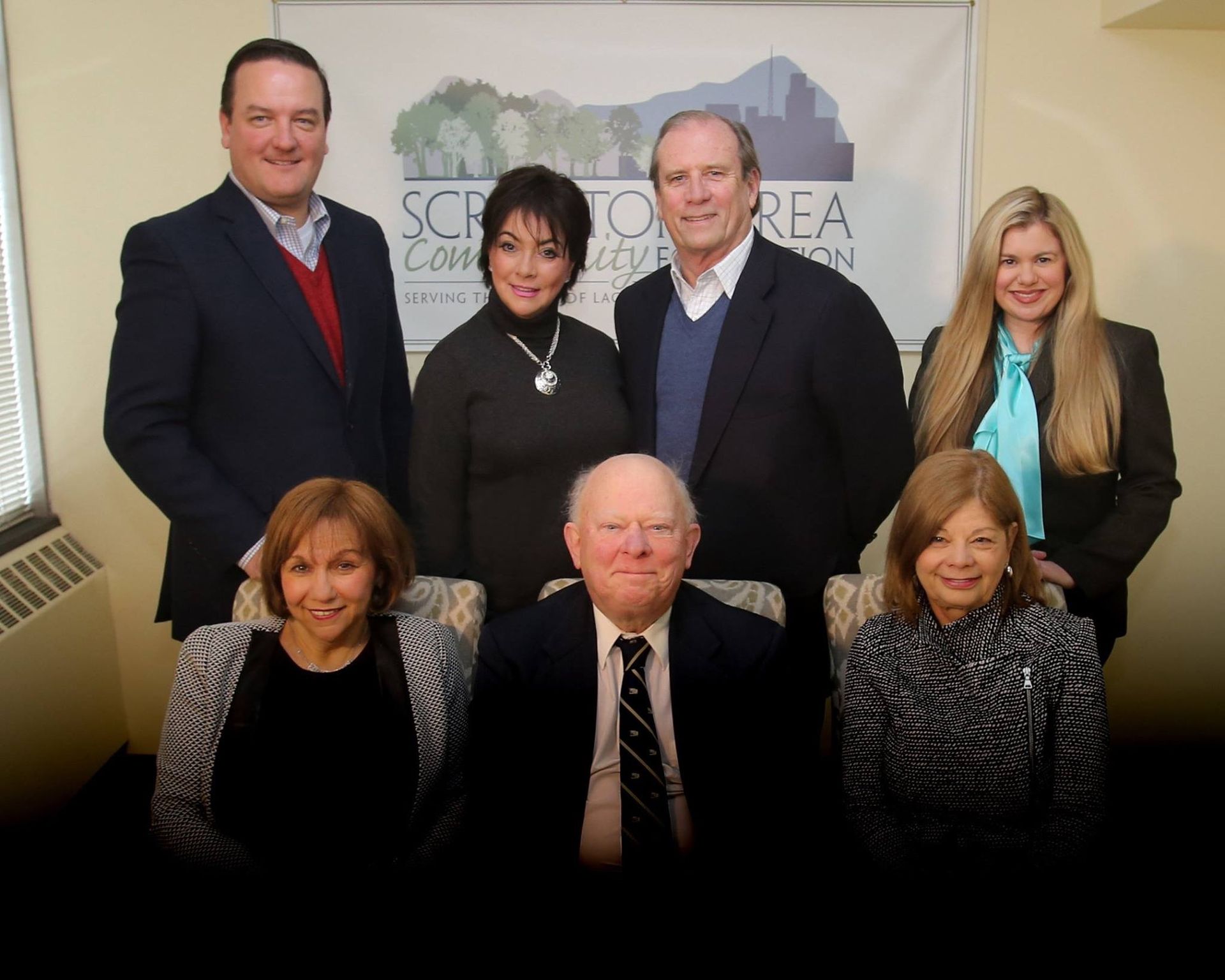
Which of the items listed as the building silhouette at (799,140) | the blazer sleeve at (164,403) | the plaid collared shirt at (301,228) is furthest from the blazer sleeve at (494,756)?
the building silhouette at (799,140)

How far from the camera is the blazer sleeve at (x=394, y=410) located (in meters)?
2.99

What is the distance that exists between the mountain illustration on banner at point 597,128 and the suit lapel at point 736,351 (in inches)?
37.8

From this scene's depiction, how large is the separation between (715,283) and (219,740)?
1.46 metres

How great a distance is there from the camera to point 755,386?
2557 millimetres

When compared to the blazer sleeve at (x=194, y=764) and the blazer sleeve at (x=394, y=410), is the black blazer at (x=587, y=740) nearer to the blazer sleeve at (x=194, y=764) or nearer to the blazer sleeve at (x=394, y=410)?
the blazer sleeve at (x=194, y=764)

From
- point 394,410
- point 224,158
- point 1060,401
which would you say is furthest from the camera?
point 224,158

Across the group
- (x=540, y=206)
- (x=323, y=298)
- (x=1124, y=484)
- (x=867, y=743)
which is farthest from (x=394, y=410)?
(x=1124, y=484)

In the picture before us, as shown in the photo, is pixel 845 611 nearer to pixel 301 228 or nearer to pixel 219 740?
pixel 219 740

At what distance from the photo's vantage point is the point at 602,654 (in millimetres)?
2070

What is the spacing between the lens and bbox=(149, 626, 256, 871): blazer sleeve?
1.98 meters

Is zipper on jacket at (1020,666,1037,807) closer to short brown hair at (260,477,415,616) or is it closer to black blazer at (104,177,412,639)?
short brown hair at (260,477,415,616)

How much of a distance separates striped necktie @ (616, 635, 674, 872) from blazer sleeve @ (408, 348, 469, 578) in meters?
0.71

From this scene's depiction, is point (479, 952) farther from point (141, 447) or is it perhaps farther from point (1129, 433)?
point (1129, 433)

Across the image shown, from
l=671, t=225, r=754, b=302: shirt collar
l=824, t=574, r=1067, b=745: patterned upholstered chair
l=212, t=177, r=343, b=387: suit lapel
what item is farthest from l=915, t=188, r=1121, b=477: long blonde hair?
l=212, t=177, r=343, b=387: suit lapel
